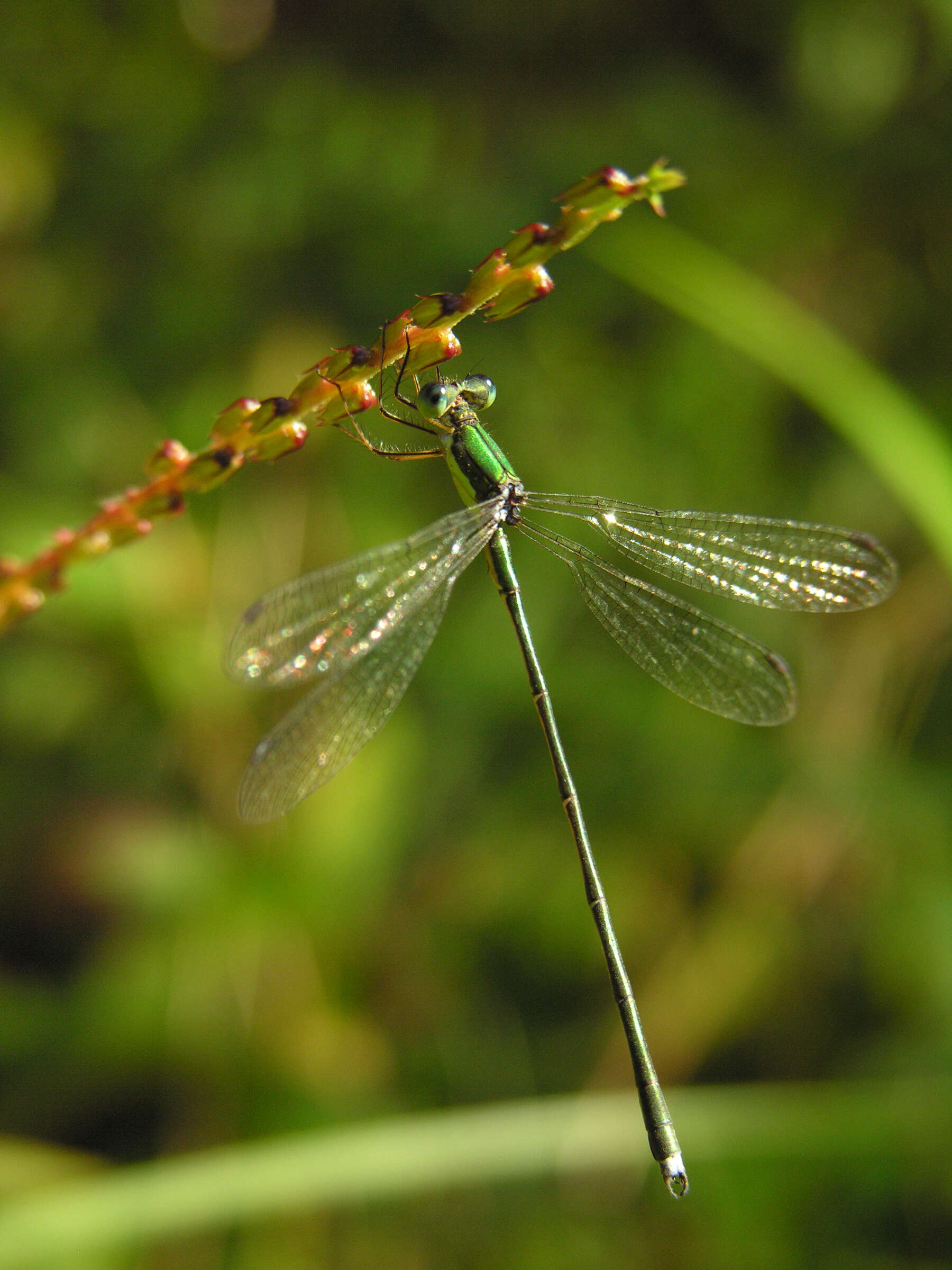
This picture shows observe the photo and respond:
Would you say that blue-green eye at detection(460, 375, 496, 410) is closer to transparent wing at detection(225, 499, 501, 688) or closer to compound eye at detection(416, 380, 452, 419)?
compound eye at detection(416, 380, 452, 419)

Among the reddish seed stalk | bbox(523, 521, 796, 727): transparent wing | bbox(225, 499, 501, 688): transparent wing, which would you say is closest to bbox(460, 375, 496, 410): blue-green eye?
bbox(225, 499, 501, 688): transparent wing

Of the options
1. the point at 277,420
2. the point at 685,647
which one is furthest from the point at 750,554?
the point at 277,420

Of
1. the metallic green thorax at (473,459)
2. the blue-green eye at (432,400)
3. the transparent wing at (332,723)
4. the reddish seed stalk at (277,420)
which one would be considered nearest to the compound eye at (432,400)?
the blue-green eye at (432,400)

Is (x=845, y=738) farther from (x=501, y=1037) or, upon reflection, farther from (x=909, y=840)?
(x=501, y=1037)

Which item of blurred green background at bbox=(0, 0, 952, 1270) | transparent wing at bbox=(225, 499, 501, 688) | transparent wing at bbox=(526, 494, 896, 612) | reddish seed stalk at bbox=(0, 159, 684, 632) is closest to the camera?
reddish seed stalk at bbox=(0, 159, 684, 632)

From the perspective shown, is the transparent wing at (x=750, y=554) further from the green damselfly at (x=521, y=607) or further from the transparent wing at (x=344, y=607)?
the transparent wing at (x=344, y=607)

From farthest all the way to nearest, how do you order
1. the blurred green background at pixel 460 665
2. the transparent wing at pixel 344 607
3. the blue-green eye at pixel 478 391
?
the blurred green background at pixel 460 665 < the blue-green eye at pixel 478 391 < the transparent wing at pixel 344 607
